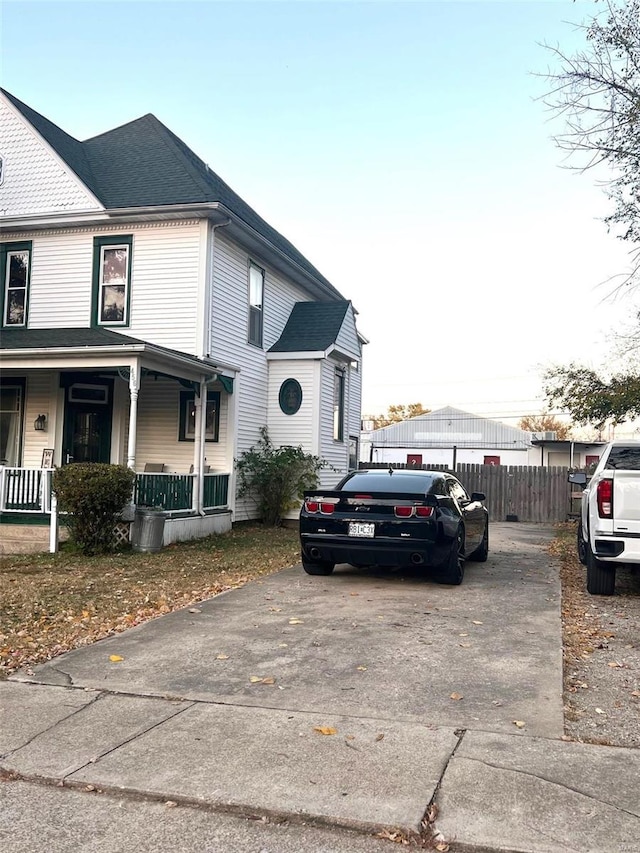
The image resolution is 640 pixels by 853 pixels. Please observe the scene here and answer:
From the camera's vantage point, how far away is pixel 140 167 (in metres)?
17.1

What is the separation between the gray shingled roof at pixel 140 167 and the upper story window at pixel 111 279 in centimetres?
87

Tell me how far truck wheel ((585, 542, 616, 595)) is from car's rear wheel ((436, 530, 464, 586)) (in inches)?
61.3

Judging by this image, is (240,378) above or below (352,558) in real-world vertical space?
above

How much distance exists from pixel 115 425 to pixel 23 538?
12.8ft

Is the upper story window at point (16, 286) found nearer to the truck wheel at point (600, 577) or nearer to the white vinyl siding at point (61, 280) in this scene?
the white vinyl siding at point (61, 280)

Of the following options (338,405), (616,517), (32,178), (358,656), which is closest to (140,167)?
(32,178)

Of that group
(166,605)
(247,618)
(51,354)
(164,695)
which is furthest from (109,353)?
(164,695)

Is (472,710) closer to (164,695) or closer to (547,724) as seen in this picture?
(547,724)

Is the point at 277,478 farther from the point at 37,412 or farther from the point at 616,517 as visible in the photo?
the point at 616,517

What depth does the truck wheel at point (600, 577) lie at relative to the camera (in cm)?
871

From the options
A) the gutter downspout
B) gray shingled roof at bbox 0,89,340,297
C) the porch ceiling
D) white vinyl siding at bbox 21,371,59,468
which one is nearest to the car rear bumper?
the porch ceiling

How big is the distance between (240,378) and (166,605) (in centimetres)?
916

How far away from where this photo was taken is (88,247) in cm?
1602

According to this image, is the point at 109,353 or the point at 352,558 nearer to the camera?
the point at 352,558
